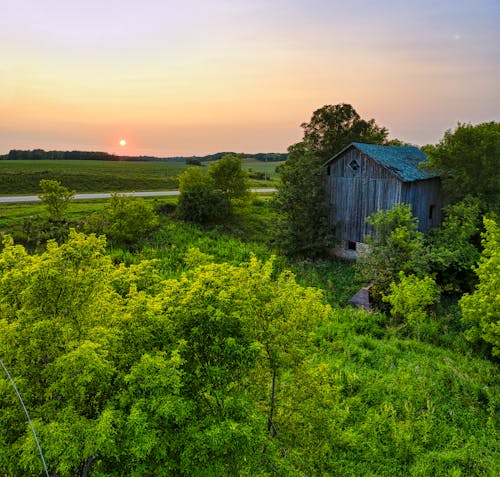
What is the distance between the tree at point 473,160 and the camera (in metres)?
23.2

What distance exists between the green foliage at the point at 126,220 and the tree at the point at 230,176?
359 inches

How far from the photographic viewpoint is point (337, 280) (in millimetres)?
22641

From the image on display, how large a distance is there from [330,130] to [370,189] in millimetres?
9885

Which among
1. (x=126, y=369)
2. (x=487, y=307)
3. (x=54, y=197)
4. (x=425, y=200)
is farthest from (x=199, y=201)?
(x=126, y=369)

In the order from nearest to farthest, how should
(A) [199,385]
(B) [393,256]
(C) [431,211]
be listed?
1. (A) [199,385]
2. (B) [393,256]
3. (C) [431,211]

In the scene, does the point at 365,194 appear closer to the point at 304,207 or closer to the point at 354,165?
the point at 354,165

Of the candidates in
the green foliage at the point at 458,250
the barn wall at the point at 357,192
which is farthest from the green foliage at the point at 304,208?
the green foliage at the point at 458,250

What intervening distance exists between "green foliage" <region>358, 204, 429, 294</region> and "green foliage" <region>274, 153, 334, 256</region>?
5.89m

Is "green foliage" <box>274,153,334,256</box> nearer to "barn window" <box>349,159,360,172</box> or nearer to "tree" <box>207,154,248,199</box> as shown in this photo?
"barn window" <box>349,159,360,172</box>

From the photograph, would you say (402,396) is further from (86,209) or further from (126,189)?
(126,189)

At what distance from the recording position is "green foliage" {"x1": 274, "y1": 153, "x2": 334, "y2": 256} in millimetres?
26438

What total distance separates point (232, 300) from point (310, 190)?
842 inches

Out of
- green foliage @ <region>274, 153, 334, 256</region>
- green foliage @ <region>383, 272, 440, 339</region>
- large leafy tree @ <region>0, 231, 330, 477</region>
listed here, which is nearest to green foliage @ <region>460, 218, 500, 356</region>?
green foliage @ <region>383, 272, 440, 339</region>

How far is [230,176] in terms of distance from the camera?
32.7 meters
